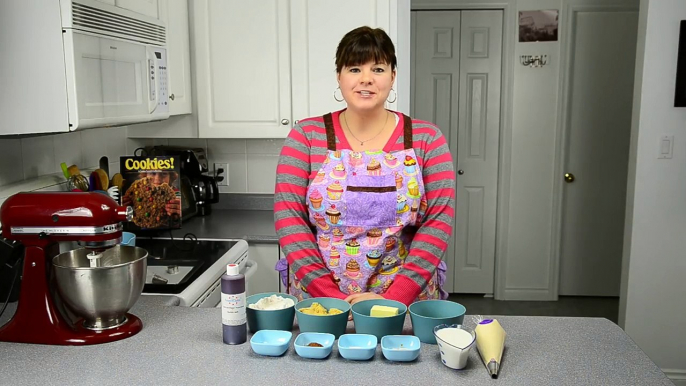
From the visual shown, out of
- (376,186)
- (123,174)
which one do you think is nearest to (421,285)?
(376,186)

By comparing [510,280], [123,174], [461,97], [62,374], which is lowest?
[510,280]

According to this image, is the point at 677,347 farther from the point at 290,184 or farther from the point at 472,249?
the point at 290,184

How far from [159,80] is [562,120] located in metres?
2.87

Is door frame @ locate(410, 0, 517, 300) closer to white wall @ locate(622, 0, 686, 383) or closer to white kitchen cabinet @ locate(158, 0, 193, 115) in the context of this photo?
white wall @ locate(622, 0, 686, 383)

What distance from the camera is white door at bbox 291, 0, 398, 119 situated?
281 centimetres

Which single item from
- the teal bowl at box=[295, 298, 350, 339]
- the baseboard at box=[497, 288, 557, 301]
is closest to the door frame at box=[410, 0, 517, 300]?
the baseboard at box=[497, 288, 557, 301]

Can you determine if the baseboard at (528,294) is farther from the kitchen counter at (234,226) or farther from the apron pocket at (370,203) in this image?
the apron pocket at (370,203)

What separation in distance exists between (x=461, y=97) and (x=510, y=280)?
1.33 meters

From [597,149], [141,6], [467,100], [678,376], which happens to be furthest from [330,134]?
[597,149]

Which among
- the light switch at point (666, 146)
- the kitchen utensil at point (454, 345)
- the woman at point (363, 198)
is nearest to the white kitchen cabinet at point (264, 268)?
the woman at point (363, 198)

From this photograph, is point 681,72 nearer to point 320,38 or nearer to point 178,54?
point 320,38

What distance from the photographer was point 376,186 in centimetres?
185

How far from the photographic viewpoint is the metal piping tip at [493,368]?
1215mm

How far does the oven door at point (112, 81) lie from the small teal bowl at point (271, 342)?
893 millimetres
